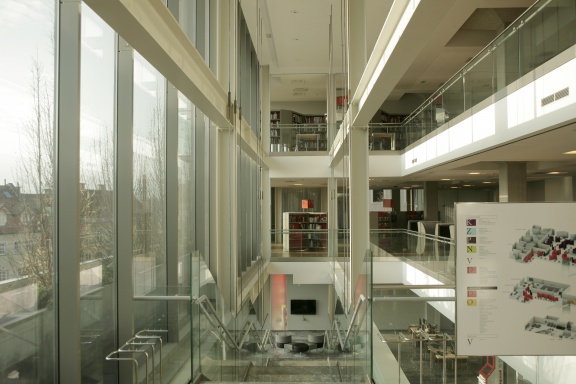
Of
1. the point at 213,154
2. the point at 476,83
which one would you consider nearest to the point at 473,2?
the point at 476,83

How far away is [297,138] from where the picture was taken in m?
18.2

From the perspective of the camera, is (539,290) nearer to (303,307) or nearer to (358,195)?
(358,195)

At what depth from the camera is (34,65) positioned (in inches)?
140

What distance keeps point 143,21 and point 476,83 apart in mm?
6184

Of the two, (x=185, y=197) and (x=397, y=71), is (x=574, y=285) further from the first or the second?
(x=185, y=197)

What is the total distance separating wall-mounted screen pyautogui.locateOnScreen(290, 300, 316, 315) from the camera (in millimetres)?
22727

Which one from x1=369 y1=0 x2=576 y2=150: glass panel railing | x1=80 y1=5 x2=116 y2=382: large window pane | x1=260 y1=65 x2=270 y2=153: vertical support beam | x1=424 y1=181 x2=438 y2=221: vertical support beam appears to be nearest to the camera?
x1=80 y1=5 x2=116 y2=382: large window pane

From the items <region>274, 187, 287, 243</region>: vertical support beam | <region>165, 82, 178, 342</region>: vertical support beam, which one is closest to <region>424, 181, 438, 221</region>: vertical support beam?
<region>274, 187, 287, 243</region>: vertical support beam

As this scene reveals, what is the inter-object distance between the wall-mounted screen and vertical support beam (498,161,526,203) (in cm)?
1291

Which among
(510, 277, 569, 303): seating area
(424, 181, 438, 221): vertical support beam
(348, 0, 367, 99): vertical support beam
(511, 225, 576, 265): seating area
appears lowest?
(510, 277, 569, 303): seating area

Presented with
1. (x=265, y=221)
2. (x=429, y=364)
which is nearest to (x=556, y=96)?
(x=429, y=364)

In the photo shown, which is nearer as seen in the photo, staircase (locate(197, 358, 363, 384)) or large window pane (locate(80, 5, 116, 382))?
large window pane (locate(80, 5, 116, 382))

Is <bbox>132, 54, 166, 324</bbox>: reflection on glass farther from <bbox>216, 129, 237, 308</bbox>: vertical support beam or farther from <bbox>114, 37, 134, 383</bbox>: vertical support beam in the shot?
<bbox>216, 129, 237, 308</bbox>: vertical support beam

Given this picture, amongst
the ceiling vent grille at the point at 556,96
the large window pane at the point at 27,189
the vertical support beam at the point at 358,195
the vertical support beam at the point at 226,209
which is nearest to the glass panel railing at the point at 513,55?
the ceiling vent grille at the point at 556,96
